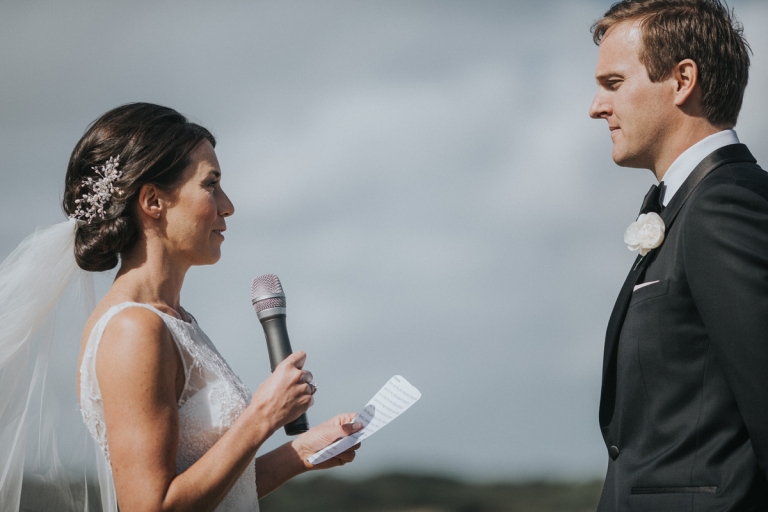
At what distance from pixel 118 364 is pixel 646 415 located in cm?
207

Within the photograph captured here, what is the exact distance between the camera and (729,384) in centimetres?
254

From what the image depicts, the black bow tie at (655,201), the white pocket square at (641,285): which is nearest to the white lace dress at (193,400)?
the white pocket square at (641,285)

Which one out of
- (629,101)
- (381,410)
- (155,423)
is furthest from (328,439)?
(629,101)

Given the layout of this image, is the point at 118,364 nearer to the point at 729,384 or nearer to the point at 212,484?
the point at 212,484

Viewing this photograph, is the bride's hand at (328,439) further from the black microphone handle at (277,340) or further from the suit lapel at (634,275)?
the suit lapel at (634,275)

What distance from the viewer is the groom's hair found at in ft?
10.2

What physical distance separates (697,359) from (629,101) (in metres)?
1.17

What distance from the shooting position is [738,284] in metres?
2.50

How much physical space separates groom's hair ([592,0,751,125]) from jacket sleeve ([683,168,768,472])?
23.1 inches

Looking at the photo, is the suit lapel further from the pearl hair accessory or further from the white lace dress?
the pearl hair accessory

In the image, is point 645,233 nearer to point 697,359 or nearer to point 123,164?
point 697,359

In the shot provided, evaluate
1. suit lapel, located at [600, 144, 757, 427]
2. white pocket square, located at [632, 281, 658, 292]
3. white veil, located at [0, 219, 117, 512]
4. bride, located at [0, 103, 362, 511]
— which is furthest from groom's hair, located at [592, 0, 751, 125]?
white veil, located at [0, 219, 117, 512]

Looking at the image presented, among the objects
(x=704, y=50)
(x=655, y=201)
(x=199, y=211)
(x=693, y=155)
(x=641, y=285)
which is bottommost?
(x=641, y=285)

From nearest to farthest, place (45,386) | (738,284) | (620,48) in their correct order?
(738,284), (620,48), (45,386)
